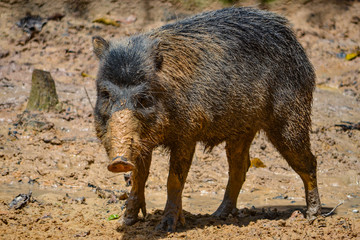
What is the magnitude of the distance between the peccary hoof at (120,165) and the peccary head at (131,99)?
101 mm

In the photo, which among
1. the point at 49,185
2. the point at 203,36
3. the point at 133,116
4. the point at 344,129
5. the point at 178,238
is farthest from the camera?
the point at 344,129

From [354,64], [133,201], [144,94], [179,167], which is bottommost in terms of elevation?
[133,201]

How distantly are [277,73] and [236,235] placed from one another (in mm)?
1927

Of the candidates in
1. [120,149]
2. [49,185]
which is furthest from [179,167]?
[49,185]

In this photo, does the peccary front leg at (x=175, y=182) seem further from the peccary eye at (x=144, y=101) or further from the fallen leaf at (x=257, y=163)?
the fallen leaf at (x=257, y=163)

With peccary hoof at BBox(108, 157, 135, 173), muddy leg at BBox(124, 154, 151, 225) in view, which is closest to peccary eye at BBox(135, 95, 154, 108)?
peccary hoof at BBox(108, 157, 135, 173)

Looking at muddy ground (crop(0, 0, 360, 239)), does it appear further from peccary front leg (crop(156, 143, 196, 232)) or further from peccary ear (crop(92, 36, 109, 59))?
peccary ear (crop(92, 36, 109, 59))

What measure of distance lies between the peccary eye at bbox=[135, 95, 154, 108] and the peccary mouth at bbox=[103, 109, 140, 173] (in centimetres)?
15

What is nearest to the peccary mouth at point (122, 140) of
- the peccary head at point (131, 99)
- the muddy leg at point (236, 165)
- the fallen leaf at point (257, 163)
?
the peccary head at point (131, 99)

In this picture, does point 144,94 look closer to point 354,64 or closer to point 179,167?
point 179,167

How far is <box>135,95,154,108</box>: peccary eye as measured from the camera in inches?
162

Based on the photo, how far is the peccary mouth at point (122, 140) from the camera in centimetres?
371

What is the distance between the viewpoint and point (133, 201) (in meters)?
4.92

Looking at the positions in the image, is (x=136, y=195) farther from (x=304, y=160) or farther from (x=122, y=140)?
(x=304, y=160)
